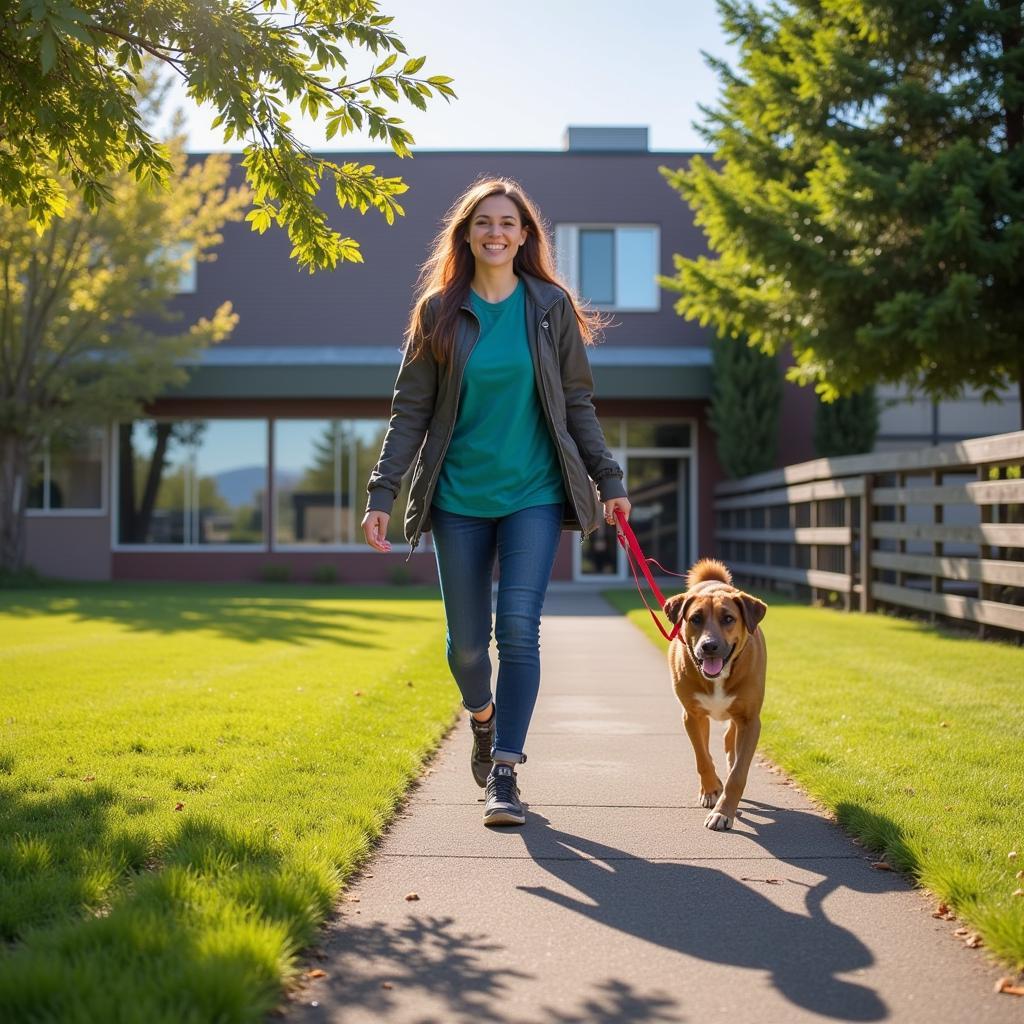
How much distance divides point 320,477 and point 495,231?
59.4 feet

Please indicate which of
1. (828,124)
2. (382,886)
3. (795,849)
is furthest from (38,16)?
(828,124)

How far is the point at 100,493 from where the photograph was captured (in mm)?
22312

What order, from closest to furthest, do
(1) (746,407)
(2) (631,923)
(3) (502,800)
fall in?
(2) (631,923) → (3) (502,800) → (1) (746,407)

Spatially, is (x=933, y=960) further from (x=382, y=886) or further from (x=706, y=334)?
(x=706, y=334)

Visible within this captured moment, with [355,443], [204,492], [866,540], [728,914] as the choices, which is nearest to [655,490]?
[355,443]

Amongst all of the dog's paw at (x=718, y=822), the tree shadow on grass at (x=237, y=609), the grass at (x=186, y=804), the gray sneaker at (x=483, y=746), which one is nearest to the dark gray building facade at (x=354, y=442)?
the tree shadow on grass at (x=237, y=609)

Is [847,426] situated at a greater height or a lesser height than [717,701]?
greater

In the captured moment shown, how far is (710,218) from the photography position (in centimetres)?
1259

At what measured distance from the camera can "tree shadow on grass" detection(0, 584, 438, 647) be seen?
1179 cm

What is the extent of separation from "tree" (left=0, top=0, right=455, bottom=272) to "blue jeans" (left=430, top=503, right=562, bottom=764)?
1.76 meters

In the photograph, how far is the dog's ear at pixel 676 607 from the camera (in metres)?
4.88

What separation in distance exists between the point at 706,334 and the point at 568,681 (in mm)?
15431

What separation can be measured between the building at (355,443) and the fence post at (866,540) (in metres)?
8.86

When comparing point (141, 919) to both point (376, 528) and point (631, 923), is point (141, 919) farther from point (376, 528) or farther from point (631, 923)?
point (376, 528)
